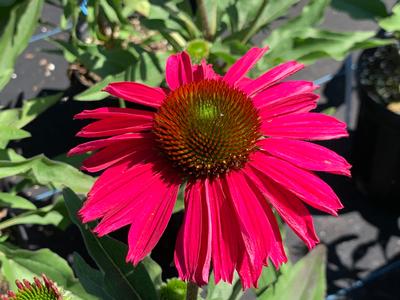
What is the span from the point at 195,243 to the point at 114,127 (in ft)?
0.57

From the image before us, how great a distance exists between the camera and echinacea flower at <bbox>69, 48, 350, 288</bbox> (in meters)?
0.56

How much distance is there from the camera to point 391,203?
4.64 feet

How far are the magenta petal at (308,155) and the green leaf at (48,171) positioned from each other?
1.30 ft

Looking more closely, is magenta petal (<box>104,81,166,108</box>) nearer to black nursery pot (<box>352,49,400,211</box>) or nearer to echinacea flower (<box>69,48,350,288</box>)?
echinacea flower (<box>69,48,350,288</box>)

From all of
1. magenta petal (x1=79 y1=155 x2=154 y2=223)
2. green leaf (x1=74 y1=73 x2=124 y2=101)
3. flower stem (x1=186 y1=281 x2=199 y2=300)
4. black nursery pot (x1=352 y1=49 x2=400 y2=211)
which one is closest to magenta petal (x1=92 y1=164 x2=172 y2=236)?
magenta petal (x1=79 y1=155 x2=154 y2=223)

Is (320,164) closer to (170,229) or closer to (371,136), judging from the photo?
(170,229)

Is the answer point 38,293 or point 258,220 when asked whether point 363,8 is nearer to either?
point 258,220

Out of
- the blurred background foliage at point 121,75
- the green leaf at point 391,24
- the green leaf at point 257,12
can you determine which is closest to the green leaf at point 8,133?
the blurred background foliage at point 121,75

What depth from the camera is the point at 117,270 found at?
27.9 inches

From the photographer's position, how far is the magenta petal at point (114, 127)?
64 centimetres

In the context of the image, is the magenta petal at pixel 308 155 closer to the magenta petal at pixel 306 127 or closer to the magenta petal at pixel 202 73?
the magenta petal at pixel 306 127

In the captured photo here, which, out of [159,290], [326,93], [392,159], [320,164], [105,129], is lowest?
[392,159]

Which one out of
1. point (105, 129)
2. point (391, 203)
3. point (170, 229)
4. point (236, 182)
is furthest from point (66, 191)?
point (391, 203)

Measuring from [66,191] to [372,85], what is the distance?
2.95ft
